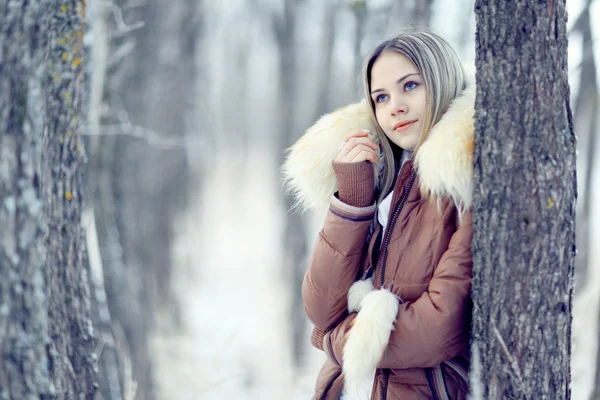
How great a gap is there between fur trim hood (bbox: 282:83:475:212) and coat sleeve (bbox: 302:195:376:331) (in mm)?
165

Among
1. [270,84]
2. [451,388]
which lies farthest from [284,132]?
[451,388]

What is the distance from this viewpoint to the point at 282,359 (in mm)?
8938

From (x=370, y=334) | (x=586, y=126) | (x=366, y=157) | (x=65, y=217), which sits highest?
(x=586, y=126)

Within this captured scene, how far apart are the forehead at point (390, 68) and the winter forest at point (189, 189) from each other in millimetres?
164

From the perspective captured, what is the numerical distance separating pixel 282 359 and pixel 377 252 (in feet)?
23.8

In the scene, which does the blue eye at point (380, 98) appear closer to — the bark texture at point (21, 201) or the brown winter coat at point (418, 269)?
the brown winter coat at point (418, 269)

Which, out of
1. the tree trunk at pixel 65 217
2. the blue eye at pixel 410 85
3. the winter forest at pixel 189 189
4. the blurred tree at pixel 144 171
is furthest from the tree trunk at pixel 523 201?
the blurred tree at pixel 144 171

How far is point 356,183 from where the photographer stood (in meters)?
2.00

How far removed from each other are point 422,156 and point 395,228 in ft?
0.79

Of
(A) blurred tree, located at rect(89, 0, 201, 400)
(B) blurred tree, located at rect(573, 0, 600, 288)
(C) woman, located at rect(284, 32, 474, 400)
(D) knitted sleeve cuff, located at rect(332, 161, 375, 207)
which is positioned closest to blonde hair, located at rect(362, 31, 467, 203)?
(C) woman, located at rect(284, 32, 474, 400)

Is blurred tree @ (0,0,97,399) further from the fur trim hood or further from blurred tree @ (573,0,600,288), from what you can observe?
blurred tree @ (573,0,600,288)

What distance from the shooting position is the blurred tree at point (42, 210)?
2.25m

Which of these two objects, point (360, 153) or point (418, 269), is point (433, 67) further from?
point (418, 269)

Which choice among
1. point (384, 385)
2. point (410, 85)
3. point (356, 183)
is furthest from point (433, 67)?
point (384, 385)
